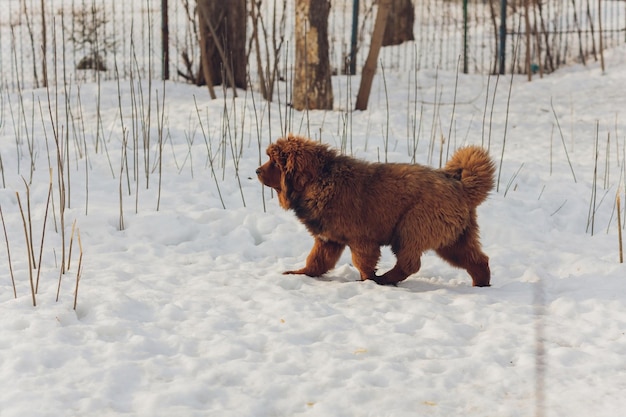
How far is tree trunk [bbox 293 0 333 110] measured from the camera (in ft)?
31.8

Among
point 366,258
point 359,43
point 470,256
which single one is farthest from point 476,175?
point 359,43

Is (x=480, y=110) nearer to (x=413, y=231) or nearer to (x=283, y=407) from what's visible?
(x=413, y=231)

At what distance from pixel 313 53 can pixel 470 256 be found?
18.6 feet

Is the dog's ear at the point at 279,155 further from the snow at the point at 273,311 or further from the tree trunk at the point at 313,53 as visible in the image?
the tree trunk at the point at 313,53

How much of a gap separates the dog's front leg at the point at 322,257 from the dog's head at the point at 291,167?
348 millimetres

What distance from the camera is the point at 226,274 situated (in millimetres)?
4840

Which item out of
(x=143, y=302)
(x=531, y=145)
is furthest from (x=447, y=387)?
(x=531, y=145)

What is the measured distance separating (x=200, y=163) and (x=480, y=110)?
5290mm

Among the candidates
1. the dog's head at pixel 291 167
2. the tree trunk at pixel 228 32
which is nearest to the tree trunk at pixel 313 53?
the tree trunk at pixel 228 32

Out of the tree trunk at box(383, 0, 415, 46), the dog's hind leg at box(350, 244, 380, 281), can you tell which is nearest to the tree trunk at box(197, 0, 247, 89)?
the dog's hind leg at box(350, 244, 380, 281)

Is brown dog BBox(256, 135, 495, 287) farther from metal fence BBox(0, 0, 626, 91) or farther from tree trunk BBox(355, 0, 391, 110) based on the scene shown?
metal fence BBox(0, 0, 626, 91)

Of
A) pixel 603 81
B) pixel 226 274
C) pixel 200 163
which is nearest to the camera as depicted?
pixel 226 274

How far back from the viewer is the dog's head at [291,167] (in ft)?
15.3

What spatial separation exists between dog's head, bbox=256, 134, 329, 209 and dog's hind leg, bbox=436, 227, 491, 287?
91cm
